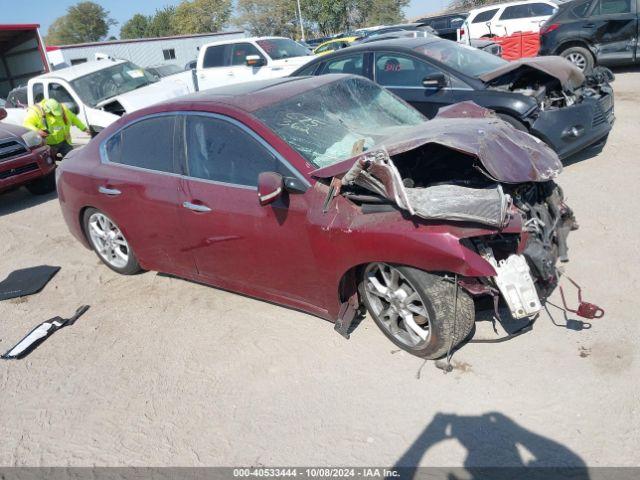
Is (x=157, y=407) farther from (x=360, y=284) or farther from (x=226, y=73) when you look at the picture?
(x=226, y=73)

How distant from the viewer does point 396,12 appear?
178ft

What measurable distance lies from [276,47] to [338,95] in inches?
371

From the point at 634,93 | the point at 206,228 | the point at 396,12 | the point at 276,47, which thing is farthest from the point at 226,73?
the point at 396,12

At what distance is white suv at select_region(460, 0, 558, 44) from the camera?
16.0 meters

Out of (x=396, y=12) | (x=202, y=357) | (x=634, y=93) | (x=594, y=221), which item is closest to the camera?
(x=202, y=357)

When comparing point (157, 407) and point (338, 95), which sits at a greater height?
point (338, 95)

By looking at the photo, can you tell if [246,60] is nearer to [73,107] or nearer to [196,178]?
[73,107]

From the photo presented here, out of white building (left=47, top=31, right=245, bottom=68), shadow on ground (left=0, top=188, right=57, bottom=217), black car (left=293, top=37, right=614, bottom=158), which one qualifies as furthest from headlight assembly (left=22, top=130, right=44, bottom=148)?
white building (left=47, top=31, right=245, bottom=68)

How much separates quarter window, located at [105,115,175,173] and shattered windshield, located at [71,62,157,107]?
266 inches

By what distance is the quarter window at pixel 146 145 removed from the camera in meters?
4.25

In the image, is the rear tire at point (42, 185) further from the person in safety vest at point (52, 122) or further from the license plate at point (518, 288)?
the license plate at point (518, 288)

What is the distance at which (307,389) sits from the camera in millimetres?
3375

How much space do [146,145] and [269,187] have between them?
162 centimetres

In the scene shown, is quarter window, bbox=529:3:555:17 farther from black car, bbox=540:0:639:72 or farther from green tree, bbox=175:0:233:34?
green tree, bbox=175:0:233:34
